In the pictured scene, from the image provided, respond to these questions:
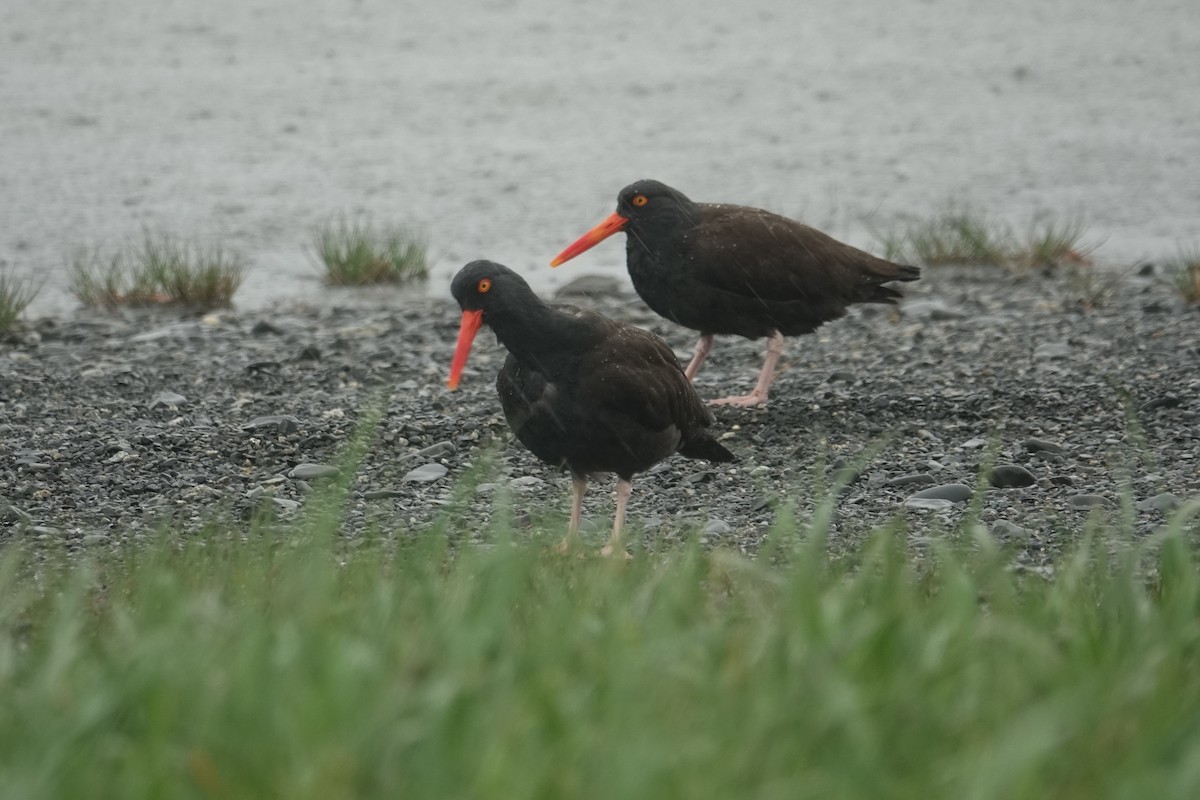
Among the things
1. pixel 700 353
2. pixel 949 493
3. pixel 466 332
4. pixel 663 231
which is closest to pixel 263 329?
pixel 700 353

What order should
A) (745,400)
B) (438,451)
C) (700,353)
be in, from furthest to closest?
(700,353), (745,400), (438,451)

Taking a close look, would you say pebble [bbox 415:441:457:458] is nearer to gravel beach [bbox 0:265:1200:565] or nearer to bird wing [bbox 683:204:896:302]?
gravel beach [bbox 0:265:1200:565]

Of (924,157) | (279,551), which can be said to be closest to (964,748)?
(279,551)

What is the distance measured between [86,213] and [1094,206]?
25.0ft

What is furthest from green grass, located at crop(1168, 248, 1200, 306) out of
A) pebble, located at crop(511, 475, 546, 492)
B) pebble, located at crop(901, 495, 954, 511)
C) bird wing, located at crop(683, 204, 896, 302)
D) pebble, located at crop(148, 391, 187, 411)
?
pebble, located at crop(148, 391, 187, 411)

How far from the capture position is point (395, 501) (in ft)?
16.9

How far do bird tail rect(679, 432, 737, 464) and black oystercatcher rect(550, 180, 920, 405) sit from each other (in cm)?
125

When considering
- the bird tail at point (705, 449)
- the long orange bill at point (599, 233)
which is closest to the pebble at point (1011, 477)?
the bird tail at point (705, 449)

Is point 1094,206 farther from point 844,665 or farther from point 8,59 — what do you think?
point 8,59

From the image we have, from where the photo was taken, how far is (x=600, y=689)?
97.8 inches

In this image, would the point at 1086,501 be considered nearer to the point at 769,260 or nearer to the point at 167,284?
the point at 769,260

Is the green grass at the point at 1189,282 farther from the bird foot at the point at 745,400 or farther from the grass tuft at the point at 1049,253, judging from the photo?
the bird foot at the point at 745,400

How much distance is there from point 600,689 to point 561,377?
1969mm

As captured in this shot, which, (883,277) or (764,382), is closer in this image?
(764,382)
